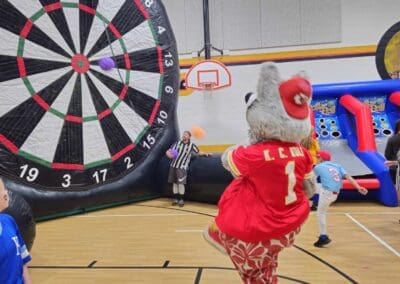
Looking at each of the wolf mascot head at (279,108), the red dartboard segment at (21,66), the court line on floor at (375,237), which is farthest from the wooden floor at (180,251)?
the red dartboard segment at (21,66)

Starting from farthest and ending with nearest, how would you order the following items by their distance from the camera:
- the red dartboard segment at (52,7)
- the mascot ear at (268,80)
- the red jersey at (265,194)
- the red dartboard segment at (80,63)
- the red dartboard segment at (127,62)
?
the red dartboard segment at (127,62) < the red dartboard segment at (80,63) < the red dartboard segment at (52,7) < the mascot ear at (268,80) < the red jersey at (265,194)

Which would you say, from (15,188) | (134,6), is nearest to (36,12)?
(134,6)

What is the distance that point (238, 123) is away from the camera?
9.00 m

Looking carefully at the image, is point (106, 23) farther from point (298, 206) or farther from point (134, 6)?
point (298, 206)

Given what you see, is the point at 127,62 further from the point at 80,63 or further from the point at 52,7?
the point at 52,7

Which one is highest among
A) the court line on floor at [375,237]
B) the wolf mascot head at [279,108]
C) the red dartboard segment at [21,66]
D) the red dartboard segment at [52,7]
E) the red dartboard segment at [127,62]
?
the red dartboard segment at [52,7]

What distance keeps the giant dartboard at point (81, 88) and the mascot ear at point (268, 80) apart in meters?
3.42

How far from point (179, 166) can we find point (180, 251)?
2.19 metres

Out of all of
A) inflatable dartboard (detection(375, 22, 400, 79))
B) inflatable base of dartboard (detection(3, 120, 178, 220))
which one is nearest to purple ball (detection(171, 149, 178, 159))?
inflatable base of dartboard (detection(3, 120, 178, 220))

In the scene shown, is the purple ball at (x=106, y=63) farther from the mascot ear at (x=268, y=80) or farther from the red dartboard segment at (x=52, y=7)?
the mascot ear at (x=268, y=80)

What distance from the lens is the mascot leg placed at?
1.74 metres

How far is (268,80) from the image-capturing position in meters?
1.82

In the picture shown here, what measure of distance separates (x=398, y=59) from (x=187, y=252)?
692 cm

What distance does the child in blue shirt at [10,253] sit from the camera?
132 cm
